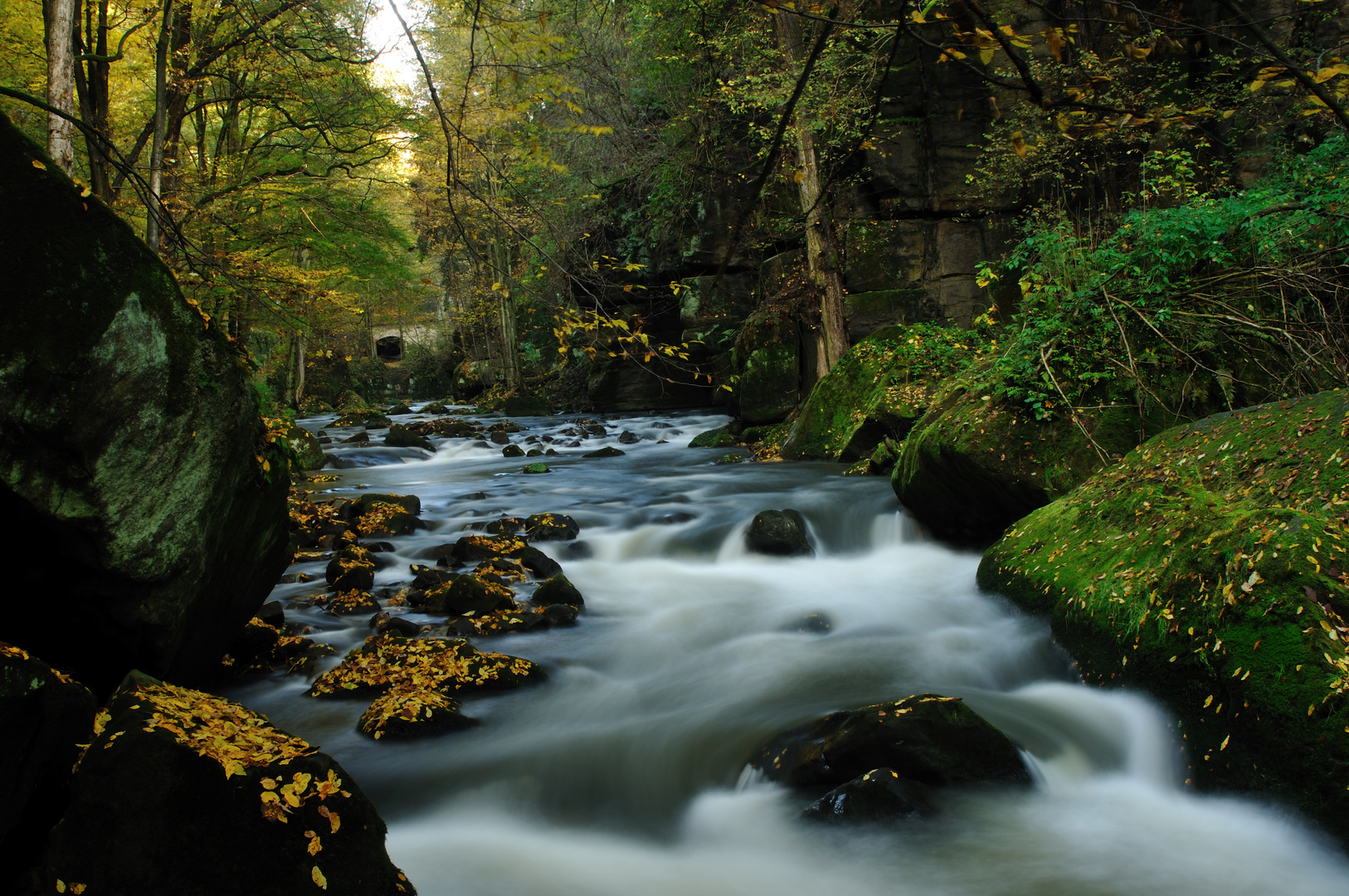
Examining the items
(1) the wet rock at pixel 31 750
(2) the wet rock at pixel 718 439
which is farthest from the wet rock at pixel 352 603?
(2) the wet rock at pixel 718 439

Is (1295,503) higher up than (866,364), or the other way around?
(866,364)

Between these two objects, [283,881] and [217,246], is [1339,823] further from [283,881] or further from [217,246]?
[217,246]

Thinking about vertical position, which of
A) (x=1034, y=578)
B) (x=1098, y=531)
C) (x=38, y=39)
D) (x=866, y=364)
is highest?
(x=38, y=39)

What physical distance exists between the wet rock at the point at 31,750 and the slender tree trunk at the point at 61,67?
23.9 feet

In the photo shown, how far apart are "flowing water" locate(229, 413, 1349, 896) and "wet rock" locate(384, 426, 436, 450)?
10.3 metres

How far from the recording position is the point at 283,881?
2.34 meters

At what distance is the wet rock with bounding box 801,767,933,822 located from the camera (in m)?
3.58

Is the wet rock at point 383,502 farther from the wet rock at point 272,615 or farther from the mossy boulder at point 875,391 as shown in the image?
the mossy boulder at point 875,391

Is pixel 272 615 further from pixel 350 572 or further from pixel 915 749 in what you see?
pixel 915 749

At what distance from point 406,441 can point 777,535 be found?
40.8 feet

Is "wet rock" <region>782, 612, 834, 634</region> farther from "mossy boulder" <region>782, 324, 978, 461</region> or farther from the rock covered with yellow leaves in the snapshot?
"mossy boulder" <region>782, 324, 978, 461</region>

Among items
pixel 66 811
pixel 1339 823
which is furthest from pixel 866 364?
pixel 66 811

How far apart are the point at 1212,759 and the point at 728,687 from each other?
111 inches

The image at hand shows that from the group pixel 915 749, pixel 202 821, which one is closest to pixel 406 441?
pixel 915 749
